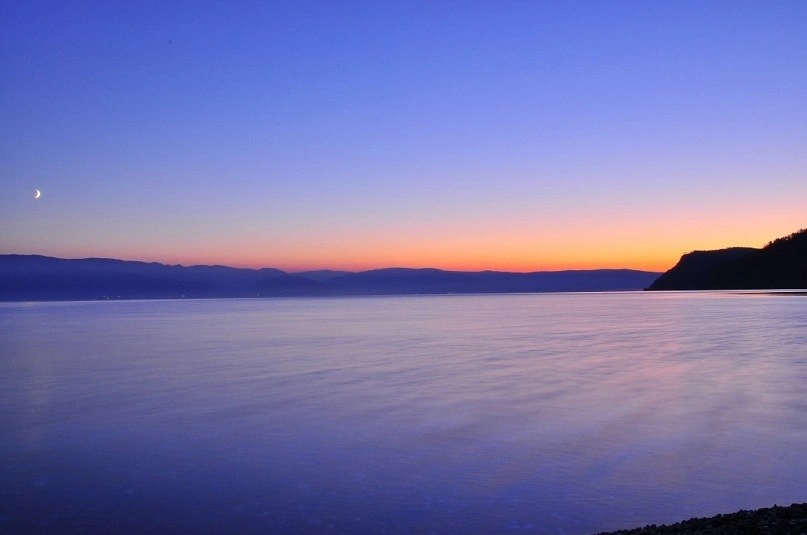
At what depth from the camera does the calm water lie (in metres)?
7.17

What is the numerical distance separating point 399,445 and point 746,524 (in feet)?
18.2

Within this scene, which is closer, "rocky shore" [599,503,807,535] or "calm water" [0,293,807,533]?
"rocky shore" [599,503,807,535]

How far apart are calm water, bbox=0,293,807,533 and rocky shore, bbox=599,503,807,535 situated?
24.8 inches

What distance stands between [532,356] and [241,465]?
54.4 ft

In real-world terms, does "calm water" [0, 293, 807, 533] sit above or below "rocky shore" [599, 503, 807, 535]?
below

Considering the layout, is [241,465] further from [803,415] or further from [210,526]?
[803,415]

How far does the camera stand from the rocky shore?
5492mm

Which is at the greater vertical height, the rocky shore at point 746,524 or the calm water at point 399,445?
the rocky shore at point 746,524

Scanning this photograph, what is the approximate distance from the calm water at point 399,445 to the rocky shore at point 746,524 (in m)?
0.63

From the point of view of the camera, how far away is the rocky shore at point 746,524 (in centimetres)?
549

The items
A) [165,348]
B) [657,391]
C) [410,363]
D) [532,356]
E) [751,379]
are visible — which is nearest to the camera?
[657,391]

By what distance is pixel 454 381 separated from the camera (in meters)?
17.6

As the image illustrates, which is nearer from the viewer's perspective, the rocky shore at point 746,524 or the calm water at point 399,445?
the rocky shore at point 746,524

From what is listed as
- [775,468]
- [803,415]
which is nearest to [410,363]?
[803,415]
